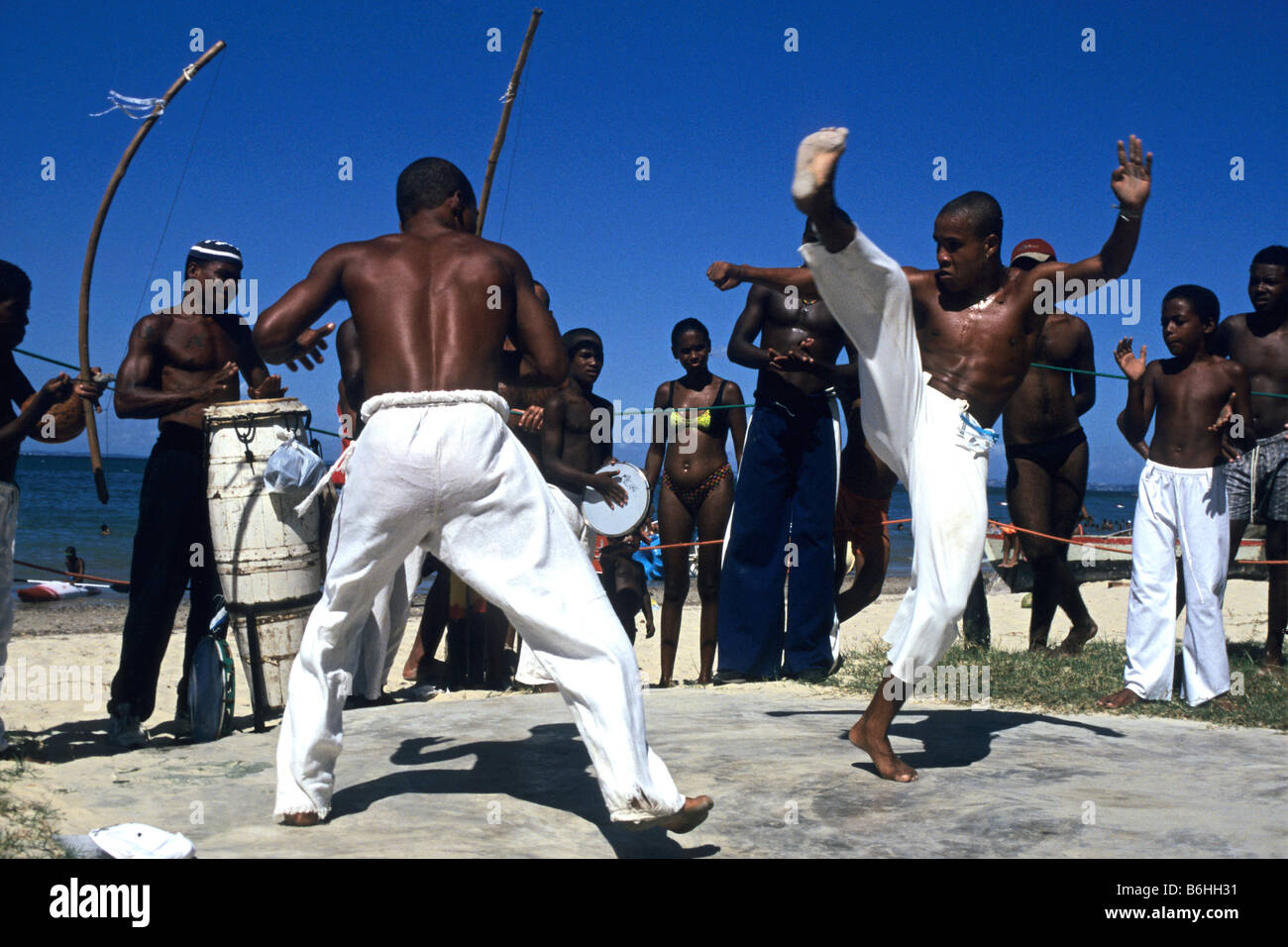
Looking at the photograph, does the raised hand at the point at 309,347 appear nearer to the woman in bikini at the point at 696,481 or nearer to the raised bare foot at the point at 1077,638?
the woman in bikini at the point at 696,481

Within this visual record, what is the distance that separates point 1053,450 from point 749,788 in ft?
13.9

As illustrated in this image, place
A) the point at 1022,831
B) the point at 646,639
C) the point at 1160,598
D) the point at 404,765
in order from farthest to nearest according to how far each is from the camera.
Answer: the point at 646,639 < the point at 1160,598 < the point at 404,765 < the point at 1022,831

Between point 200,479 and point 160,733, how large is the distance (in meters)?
1.46

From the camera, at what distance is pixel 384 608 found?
219 inches

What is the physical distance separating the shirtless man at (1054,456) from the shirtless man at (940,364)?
2.91 m

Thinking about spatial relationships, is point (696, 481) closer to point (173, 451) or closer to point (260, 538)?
point (260, 538)

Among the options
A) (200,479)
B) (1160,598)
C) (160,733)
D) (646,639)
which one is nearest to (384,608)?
(200,479)

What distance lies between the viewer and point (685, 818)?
10.5ft

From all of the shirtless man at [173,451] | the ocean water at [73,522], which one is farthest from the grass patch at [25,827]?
the ocean water at [73,522]

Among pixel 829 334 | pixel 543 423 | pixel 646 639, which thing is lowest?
pixel 646 639

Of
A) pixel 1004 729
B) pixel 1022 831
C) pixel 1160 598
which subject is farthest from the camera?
pixel 1160 598

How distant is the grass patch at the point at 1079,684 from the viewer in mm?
5594
